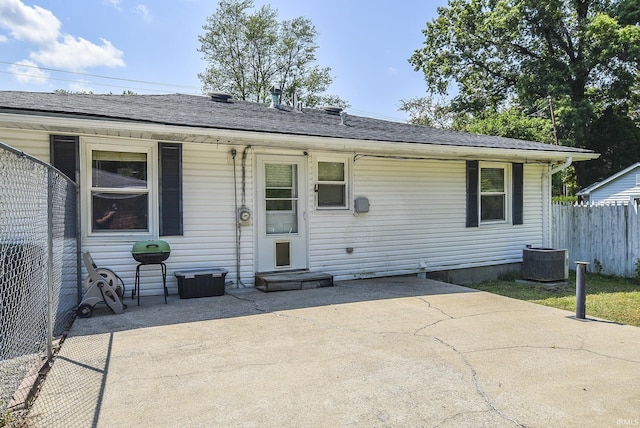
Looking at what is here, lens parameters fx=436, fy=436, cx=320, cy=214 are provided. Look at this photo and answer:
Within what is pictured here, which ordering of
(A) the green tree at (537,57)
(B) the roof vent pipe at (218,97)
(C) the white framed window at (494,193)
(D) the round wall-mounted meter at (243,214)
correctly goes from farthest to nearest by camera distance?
(A) the green tree at (537,57) < (B) the roof vent pipe at (218,97) < (C) the white framed window at (494,193) < (D) the round wall-mounted meter at (243,214)

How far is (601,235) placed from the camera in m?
9.52

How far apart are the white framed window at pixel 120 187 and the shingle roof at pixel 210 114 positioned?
569 millimetres

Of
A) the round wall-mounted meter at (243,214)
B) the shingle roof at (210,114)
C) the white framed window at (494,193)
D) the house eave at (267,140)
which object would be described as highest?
the shingle roof at (210,114)

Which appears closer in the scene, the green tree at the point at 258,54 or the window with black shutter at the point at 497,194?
the window with black shutter at the point at 497,194

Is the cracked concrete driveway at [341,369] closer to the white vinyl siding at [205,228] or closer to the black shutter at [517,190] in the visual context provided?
the white vinyl siding at [205,228]

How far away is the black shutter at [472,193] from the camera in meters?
8.99

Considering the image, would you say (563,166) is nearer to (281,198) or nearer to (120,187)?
(281,198)

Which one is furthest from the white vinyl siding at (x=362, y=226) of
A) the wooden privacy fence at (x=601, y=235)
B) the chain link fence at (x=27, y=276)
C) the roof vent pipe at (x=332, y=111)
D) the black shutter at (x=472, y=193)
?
the roof vent pipe at (x=332, y=111)

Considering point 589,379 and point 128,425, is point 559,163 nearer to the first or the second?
point 589,379

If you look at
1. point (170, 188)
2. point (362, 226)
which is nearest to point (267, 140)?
point (170, 188)

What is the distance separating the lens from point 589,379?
332cm

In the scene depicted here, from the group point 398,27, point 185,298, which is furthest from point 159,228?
point 398,27

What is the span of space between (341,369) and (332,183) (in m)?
4.63

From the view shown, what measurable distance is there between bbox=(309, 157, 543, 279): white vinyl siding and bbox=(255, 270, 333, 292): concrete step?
18.5 inches
